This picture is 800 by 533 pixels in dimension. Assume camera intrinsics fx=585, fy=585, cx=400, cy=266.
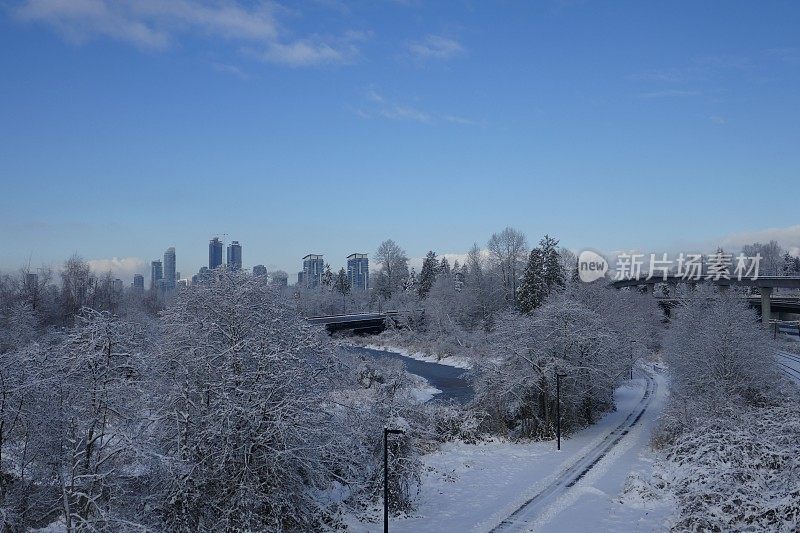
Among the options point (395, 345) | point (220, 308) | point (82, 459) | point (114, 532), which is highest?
point (220, 308)

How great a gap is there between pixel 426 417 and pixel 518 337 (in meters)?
8.27

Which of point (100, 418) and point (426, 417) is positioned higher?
point (100, 418)

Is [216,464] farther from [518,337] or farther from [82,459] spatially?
[518,337]

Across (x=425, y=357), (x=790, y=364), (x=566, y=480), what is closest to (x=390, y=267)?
(x=425, y=357)

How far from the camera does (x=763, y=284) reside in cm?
7481

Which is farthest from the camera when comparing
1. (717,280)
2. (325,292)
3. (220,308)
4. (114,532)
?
(325,292)

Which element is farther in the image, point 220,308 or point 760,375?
point 760,375

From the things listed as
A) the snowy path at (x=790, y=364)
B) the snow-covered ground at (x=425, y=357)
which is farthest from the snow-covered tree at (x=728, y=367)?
the snow-covered ground at (x=425, y=357)

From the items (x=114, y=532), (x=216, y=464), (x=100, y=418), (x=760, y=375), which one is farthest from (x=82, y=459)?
(x=760, y=375)

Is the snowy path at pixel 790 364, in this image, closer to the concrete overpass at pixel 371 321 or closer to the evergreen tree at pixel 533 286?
the evergreen tree at pixel 533 286

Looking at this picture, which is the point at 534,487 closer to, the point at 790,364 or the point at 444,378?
the point at 444,378

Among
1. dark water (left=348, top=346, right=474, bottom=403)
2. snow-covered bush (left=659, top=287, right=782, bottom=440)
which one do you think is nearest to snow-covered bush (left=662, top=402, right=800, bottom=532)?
snow-covered bush (left=659, top=287, right=782, bottom=440)

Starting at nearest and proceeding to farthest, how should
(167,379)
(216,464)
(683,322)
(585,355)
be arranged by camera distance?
(216,464), (167,379), (585,355), (683,322)

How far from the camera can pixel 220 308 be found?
1744 cm
